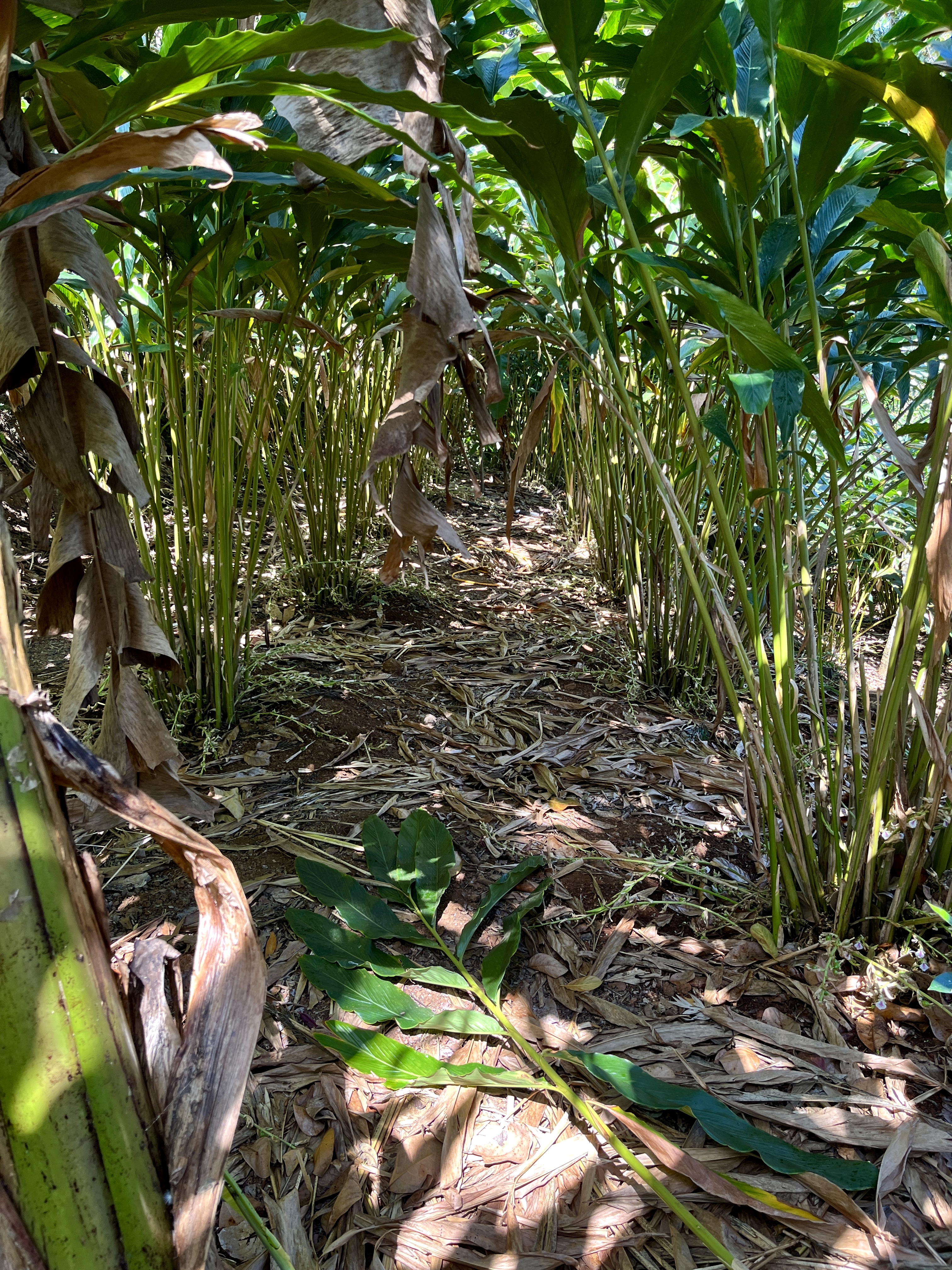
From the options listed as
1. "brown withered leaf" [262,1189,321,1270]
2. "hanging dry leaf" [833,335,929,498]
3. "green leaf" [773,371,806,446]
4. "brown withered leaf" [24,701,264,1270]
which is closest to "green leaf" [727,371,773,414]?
"green leaf" [773,371,806,446]

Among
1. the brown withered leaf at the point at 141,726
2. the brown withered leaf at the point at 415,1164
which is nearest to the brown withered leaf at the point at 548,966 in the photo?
the brown withered leaf at the point at 415,1164

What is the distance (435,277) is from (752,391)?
234 millimetres

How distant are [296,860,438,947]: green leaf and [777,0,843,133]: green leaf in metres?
0.86

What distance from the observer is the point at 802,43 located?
2.25 ft

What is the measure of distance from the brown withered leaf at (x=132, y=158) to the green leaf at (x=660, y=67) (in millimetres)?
409

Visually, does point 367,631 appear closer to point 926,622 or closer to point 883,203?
point 883,203

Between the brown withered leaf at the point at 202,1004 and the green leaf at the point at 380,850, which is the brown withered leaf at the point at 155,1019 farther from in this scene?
the green leaf at the point at 380,850

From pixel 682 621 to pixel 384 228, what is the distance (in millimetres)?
901

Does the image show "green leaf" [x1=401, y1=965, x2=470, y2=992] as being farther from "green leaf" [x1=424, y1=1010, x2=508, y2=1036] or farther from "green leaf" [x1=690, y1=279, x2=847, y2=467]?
"green leaf" [x1=690, y1=279, x2=847, y2=467]

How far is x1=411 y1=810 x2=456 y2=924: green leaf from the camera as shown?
0.85 metres

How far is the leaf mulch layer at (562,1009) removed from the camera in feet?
1.91

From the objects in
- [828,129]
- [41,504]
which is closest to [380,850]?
[41,504]

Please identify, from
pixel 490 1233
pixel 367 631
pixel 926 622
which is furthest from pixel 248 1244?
pixel 926 622

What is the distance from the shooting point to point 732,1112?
0.65m
